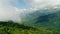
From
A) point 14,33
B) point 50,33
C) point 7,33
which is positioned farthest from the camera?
point 50,33

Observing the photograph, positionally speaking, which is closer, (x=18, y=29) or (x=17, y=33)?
(x=17, y=33)

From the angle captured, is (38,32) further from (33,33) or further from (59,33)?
(59,33)

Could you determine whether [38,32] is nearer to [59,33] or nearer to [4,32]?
[59,33]

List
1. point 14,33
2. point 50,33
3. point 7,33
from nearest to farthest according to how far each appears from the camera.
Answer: point 7,33 → point 14,33 → point 50,33

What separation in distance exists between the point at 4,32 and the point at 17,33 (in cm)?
1789

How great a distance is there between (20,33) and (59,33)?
1495 inches

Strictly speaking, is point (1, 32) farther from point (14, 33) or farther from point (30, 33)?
point (30, 33)

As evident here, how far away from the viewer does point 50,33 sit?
539ft

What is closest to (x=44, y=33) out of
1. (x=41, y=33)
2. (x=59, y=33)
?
(x=41, y=33)

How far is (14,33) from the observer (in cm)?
15375

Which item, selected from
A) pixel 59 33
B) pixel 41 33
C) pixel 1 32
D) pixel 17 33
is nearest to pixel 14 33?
pixel 17 33

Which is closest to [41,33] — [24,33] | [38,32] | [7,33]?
[38,32]

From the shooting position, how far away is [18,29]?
16962 cm

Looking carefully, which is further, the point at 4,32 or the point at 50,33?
the point at 50,33
